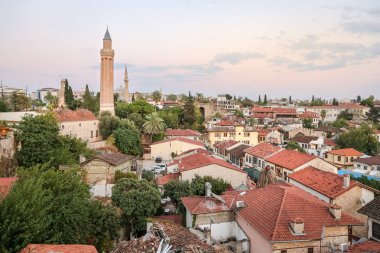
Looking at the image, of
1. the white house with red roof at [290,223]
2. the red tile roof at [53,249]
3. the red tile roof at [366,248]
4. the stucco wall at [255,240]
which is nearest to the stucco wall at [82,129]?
the stucco wall at [255,240]

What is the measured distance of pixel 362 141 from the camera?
196 ft

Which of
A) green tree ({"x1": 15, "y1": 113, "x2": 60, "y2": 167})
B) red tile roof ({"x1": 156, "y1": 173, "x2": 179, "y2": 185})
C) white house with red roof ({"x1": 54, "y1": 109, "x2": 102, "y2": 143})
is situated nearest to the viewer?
green tree ({"x1": 15, "y1": 113, "x2": 60, "y2": 167})

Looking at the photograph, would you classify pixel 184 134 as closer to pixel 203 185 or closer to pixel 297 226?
pixel 203 185

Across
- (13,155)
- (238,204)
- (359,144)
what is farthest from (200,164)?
(359,144)

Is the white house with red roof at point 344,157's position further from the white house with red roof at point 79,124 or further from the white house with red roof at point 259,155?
the white house with red roof at point 79,124

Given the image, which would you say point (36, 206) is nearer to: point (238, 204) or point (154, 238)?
point (154, 238)

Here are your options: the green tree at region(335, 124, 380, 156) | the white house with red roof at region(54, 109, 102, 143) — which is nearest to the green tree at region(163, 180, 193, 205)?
the white house with red roof at region(54, 109, 102, 143)

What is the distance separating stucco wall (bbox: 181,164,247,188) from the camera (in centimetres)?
2817

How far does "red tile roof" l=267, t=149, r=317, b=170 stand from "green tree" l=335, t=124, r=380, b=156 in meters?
30.5

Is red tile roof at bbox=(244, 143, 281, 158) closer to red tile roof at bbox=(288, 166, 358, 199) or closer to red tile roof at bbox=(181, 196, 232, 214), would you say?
red tile roof at bbox=(288, 166, 358, 199)

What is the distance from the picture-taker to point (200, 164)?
28828 mm

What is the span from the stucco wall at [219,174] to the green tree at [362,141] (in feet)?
131

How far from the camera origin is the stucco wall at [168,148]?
46.9 meters

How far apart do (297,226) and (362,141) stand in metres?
51.4
